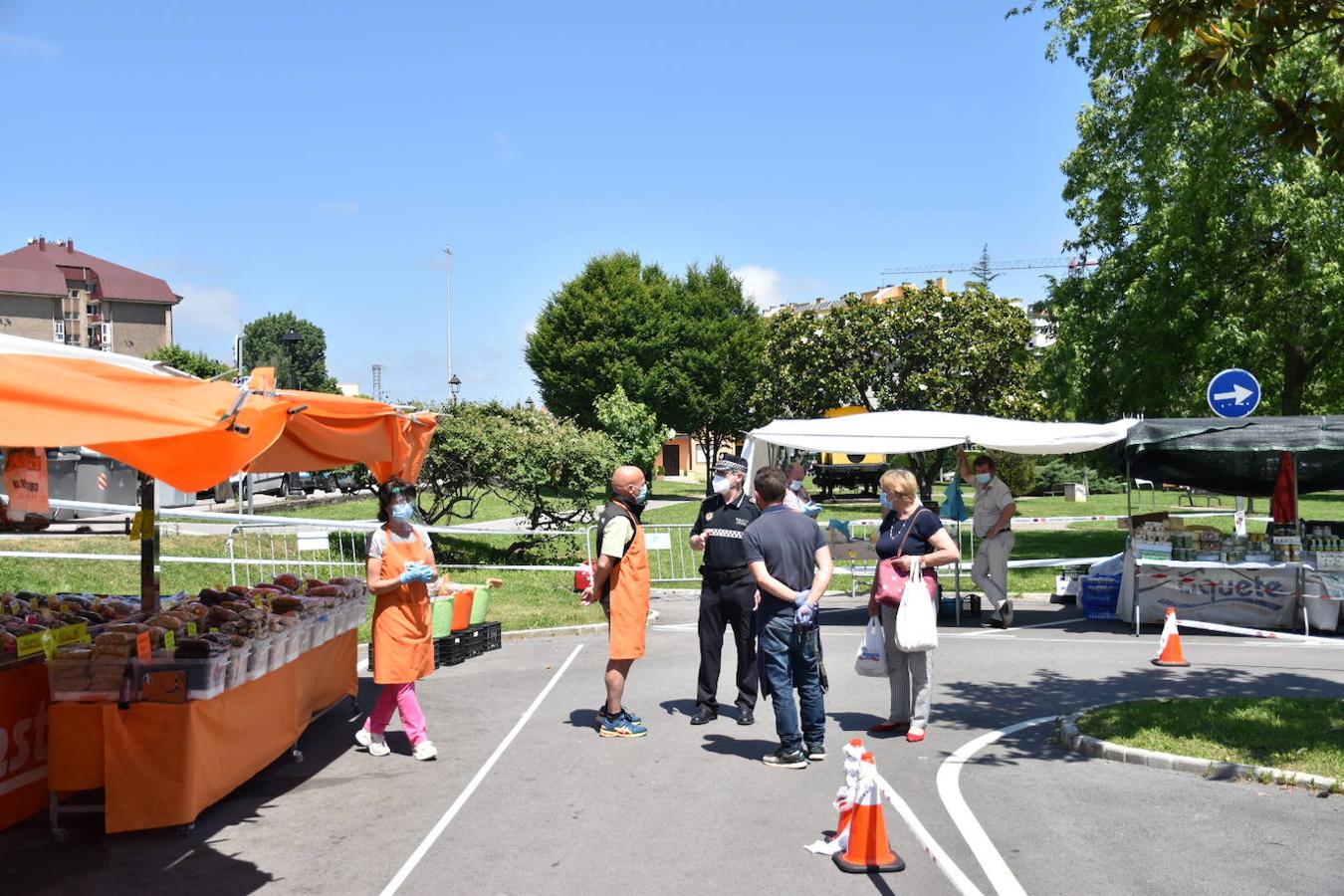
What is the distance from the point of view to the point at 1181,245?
20.7 metres

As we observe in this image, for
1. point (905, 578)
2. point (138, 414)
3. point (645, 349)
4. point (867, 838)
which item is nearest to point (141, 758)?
point (138, 414)

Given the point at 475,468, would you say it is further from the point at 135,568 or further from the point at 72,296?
the point at 72,296

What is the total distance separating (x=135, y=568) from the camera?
55.7 ft

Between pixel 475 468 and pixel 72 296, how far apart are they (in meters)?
81.9

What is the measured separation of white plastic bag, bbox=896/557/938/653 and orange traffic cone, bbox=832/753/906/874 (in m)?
2.56

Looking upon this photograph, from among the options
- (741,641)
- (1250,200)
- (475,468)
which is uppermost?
(1250,200)

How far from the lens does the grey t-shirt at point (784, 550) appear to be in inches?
296

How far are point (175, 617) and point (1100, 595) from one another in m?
11.5

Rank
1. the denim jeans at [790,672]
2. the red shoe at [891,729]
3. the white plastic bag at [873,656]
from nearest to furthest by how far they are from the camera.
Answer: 1. the denim jeans at [790,672]
2. the white plastic bag at [873,656]
3. the red shoe at [891,729]

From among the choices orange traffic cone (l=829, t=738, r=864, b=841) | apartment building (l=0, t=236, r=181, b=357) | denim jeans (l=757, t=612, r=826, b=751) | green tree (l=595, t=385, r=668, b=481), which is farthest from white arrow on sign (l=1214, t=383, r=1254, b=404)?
apartment building (l=0, t=236, r=181, b=357)

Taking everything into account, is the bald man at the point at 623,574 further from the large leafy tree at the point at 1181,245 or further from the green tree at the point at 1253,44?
the large leafy tree at the point at 1181,245

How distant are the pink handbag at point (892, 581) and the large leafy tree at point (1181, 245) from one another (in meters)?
14.5

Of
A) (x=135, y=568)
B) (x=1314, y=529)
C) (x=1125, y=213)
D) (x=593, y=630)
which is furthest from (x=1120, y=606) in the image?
(x=135, y=568)

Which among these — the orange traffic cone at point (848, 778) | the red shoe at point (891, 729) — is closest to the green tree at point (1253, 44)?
the red shoe at point (891, 729)
